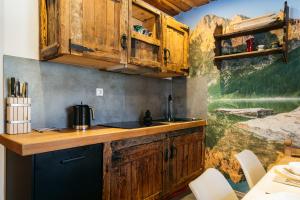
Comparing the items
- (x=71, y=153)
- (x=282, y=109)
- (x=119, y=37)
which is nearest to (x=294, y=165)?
(x=282, y=109)

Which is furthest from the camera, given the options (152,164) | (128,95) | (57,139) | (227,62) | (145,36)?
(227,62)

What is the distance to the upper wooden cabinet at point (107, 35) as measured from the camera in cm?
172

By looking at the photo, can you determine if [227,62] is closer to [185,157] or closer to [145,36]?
[145,36]

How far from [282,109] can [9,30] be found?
9.44ft

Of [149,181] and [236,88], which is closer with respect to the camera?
[149,181]

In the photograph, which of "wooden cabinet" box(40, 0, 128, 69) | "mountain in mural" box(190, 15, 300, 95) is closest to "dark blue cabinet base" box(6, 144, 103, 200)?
"wooden cabinet" box(40, 0, 128, 69)

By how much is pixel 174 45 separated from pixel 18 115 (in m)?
1.98

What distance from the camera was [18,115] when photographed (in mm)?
1739

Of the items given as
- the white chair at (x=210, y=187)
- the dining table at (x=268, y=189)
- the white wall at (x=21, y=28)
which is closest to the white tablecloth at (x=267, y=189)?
the dining table at (x=268, y=189)

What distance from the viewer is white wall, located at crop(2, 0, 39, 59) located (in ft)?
5.93

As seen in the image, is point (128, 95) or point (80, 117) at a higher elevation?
point (128, 95)

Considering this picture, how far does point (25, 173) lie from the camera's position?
1.46 m

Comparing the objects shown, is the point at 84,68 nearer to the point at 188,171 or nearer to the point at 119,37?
the point at 119,37

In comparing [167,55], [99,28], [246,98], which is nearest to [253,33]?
[246,98]
